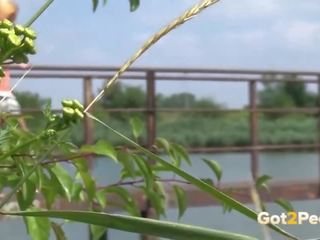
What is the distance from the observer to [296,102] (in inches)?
179

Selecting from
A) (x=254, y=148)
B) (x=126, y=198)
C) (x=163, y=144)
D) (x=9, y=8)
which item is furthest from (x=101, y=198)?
(x=254, y=148)

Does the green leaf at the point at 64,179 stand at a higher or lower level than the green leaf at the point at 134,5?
lower

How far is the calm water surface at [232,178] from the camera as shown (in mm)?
1218

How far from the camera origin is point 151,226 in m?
0.45

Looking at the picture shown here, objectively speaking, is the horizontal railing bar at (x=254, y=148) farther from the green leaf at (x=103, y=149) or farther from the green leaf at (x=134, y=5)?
the green leaf at (x=134, y=5)

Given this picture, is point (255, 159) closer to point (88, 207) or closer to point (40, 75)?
point (40, 75)

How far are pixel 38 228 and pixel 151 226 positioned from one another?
521 millimetres

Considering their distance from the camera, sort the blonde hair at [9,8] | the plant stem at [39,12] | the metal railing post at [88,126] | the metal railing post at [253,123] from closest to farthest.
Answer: the plant stem at [39,12] → the blonde hair at [9,8] → the metal railing post at [88,126] → the metal railing post at [253,123]

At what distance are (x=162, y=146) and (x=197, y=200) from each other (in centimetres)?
131

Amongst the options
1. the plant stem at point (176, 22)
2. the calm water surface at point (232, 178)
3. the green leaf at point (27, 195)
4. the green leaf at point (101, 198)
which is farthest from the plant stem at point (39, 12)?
the green leaf at point (101, 198)

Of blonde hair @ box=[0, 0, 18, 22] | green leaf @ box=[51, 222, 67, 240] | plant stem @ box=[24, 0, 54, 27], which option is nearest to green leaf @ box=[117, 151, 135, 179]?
green leaf @ box=[51, 222, 67, 240]

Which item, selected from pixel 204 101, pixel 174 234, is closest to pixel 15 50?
pixel 174 234

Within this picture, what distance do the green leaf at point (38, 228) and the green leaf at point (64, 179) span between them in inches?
3.5

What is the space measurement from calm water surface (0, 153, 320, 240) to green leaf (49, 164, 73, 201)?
0.10 meters
